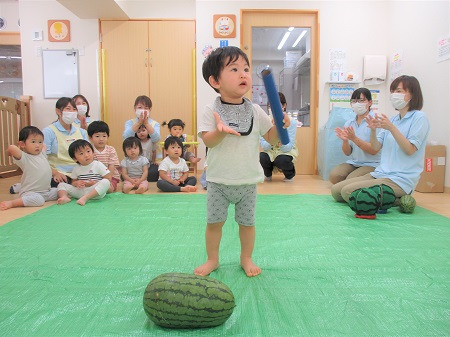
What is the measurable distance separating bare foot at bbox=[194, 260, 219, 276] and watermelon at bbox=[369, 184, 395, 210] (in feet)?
4.85

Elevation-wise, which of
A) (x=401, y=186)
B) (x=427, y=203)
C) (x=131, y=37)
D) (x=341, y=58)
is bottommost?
(x=427, y=203)

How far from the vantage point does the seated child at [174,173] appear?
3.72 meters

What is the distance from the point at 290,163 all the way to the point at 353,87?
1.56m

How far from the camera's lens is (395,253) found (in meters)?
1.72

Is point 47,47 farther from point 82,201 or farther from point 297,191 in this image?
point 297,191

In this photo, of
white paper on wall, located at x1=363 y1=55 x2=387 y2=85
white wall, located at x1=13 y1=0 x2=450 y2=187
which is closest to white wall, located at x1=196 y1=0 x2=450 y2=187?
white wall, located at x1=13 y1=0 x2=450 y2=187

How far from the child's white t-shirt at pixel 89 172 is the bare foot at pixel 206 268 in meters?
2.12

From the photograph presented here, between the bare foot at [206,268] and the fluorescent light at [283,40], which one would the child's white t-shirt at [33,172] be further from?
the fluorescent light at [283,40]

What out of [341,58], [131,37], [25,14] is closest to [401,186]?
[341,58]

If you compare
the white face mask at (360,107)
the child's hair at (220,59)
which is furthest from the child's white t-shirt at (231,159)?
the white face mask at (360,107)

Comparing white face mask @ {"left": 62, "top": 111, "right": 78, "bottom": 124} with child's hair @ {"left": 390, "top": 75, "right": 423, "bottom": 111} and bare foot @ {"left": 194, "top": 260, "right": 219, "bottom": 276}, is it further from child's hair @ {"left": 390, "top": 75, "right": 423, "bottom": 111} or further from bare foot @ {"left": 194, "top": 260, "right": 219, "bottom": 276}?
child's hair @ {"left": 390, "top": 75, "right": 423, "bottom": 111}

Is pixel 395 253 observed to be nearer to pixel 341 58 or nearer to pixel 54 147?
pixel 54 147

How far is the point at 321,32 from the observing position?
16.9 ft

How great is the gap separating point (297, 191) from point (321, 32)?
2.64m
